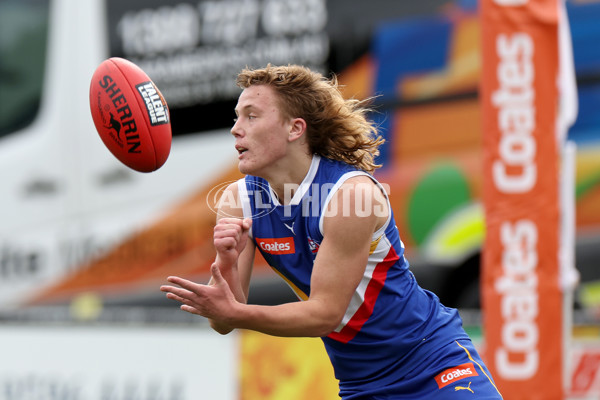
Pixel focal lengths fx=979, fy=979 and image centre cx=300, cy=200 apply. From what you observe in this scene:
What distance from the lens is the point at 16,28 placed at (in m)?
6.85

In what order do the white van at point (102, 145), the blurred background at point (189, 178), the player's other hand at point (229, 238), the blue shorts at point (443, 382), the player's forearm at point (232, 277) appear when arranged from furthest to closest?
the white van at point (102, 145)
the blurred background at point (189, 178)
the blue shorts at point (443, 382)
the player's forearm at point (232, 277)
the player's other hand at point (229, 238)

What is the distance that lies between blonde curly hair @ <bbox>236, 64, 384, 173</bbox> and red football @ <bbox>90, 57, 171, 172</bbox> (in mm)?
375

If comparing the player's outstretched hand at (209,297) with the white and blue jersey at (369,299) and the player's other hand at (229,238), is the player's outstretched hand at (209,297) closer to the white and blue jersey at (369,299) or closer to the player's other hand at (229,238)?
the player's other hand at (229,238)

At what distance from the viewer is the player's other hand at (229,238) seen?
305 centimetres

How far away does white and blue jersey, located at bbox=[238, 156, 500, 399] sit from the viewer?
11.0 feet

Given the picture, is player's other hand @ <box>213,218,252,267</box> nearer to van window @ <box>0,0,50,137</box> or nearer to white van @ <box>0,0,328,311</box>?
white van @ <box>0,0,328,311</box>

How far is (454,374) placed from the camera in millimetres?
3445

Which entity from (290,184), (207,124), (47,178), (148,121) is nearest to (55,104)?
(47,178)

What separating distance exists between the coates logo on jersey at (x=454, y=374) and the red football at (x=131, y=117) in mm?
1298

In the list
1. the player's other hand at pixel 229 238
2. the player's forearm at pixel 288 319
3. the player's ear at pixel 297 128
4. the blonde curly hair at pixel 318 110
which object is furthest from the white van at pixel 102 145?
the player's forearm at pixel 288 319

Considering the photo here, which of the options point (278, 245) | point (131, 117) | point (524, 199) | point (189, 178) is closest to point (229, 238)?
point (278, 245)

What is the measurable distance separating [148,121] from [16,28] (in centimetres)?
Answer: 366

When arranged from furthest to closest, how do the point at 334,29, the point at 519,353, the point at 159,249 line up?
the point at 159,249 < the point at 334,29 < the point at 519,353

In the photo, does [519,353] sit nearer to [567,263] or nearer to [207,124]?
[567,263]
